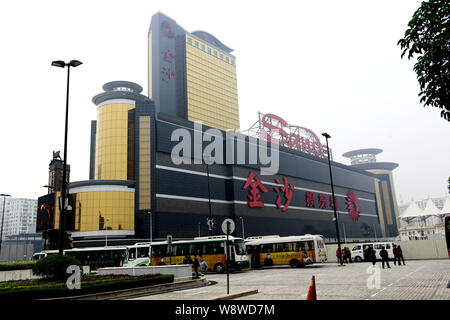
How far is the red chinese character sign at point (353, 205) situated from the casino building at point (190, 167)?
13.7 inches

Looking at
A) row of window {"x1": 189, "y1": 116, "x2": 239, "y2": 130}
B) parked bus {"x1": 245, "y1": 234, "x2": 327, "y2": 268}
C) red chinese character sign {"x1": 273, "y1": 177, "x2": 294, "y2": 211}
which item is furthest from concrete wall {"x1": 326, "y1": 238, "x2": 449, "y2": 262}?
row of window {"x1": 189, "y1": 116, "x2": 239, "y2": 130}

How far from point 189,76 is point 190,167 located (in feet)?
147

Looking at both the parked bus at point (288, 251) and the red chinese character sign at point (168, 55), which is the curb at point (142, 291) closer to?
the parked bus at point (288, 251)

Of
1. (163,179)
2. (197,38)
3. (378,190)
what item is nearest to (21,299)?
(163,179)

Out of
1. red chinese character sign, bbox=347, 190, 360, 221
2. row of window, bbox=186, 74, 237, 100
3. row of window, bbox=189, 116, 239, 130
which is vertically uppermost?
row of window, bbox=186, 74, 237, 100

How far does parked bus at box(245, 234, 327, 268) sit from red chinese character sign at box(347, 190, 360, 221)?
89.6 meters

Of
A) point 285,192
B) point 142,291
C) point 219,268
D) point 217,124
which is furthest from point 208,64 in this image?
point 142,291

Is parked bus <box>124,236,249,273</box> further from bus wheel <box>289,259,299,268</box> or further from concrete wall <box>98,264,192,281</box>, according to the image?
concrete wall <box>98,264,192,281</box>

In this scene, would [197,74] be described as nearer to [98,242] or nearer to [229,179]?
[229,179]

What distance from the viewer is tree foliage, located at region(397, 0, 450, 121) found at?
9.36 m

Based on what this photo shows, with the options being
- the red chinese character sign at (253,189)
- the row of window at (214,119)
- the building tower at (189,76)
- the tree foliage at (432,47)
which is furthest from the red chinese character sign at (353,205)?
the tree foliage at (432,47)

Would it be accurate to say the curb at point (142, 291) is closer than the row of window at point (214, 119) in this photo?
Yes

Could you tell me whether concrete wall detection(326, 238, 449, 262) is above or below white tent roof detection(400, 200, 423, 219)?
below

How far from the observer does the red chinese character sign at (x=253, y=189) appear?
84.8 metres
